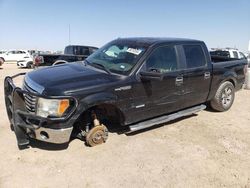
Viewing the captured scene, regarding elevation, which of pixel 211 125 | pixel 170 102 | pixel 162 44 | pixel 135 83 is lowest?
pixel 211 125

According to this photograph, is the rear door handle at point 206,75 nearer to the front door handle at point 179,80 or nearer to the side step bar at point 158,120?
the side step bar at point 158,120

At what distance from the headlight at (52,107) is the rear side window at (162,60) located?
1.67 metres

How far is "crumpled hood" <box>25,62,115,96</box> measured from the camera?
4016 mm

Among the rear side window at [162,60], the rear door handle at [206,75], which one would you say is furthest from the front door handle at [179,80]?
the rear door handle at [206,75]

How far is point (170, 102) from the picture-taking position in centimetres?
536

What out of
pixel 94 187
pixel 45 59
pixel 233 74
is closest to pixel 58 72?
pixel 94 187

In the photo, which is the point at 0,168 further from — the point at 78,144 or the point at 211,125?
the point at 211,125

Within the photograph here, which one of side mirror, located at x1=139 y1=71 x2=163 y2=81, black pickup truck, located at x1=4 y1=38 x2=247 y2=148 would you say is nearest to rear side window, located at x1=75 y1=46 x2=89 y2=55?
black pickup truck, located at x1=4 y1=38 x2=247 y2=148

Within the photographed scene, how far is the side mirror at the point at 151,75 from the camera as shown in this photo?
4434 millimetres

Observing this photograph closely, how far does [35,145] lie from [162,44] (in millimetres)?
2930

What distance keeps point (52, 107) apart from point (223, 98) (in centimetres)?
457

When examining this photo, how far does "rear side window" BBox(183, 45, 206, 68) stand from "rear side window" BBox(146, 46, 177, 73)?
403 mm

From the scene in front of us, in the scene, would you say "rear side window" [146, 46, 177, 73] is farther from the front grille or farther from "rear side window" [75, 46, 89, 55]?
"rear side window" [75, 46, 89, 55]

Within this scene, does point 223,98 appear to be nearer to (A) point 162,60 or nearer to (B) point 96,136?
(A) point 162,60
